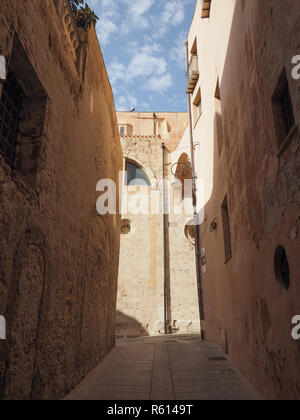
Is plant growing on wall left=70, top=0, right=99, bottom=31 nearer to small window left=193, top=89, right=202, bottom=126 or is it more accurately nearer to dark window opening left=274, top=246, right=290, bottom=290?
dark window opening left=274, top=246, right=290, bottom=290

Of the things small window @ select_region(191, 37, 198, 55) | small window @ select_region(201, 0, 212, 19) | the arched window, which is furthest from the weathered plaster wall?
the arched window

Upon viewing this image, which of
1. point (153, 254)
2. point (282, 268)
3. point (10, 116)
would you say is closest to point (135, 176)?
point (153, 254)

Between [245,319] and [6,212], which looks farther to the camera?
[245,319]

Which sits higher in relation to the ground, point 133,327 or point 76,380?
point 133,327

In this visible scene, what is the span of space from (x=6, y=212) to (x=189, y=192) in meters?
14.9

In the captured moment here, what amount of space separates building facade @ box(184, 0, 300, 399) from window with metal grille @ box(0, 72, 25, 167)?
9.92 ft

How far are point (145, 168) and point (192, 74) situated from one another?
5.78m

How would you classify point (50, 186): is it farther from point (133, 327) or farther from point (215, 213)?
point (133, 327)

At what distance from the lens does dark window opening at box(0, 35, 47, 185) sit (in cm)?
362

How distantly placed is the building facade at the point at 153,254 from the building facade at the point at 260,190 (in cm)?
694

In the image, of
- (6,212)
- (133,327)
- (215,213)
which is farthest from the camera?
(133,327)

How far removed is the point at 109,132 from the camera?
8.68 meters

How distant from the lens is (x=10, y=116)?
3748 mm
